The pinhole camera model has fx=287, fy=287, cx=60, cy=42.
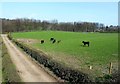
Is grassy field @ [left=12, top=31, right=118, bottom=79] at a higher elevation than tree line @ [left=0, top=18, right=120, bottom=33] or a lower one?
lower

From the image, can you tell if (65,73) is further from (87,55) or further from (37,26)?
(37,26)

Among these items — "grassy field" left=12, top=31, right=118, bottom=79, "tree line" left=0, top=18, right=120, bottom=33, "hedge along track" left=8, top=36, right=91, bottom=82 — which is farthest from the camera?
"tree line" left=0, top=18, right=120, bottom=33

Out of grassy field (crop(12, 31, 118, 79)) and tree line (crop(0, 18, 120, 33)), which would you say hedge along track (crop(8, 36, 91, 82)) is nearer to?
grassy field (crop(12, 31, 118, 79))

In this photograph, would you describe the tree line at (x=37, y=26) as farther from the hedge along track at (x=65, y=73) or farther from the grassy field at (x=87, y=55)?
the hedge along track at (x=65, y=73)

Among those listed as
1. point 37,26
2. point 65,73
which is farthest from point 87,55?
point 37,26

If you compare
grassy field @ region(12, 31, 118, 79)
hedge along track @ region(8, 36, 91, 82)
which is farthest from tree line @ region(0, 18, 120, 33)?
hedge along track @ region(8, 36, 91, 82)

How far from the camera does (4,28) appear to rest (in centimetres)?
16125

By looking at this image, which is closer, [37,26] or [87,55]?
[87,55]

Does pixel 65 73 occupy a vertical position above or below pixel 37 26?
below

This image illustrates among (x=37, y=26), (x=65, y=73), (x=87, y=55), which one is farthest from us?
(x=37, y=26)

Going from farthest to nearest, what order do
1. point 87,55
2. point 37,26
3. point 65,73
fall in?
point 37,26 → point 87,55 → point 65,73

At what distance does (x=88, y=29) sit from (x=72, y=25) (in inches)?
477

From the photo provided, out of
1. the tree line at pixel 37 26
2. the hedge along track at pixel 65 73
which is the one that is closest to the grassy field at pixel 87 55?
the hedge along track at pixel 65 73

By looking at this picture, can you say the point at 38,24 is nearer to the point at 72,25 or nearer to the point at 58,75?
the point at 72,25
